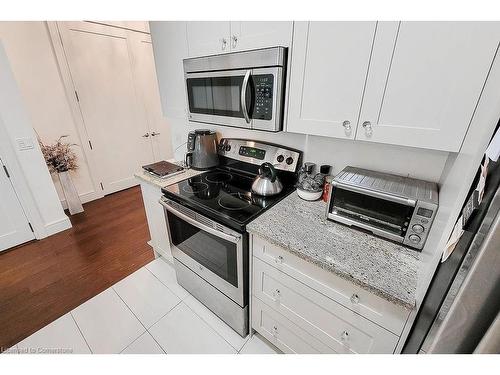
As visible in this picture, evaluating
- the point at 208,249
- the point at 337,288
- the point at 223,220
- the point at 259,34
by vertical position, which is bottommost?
the point at 208,249

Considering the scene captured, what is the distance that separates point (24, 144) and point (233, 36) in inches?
92.3

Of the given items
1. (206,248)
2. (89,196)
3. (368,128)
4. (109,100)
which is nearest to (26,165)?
(89,196)

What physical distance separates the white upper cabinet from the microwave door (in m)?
0.13

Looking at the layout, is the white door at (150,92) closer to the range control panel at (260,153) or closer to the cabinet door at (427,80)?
the range control panel at (260,153)

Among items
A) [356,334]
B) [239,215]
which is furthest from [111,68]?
[356,334]

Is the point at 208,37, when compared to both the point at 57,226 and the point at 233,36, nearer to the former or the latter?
the point at 233,36

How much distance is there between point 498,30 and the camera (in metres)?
0.63

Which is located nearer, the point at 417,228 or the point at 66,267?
the point at 417,228

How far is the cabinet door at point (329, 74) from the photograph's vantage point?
34.3 inches

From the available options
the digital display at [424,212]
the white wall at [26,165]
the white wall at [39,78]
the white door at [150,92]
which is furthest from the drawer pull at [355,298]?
the white door at [150,92]

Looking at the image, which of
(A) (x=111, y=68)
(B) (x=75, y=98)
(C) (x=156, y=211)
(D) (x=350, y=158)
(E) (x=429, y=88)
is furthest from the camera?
(A) (x=111, y=68)

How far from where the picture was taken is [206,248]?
4.53ft
